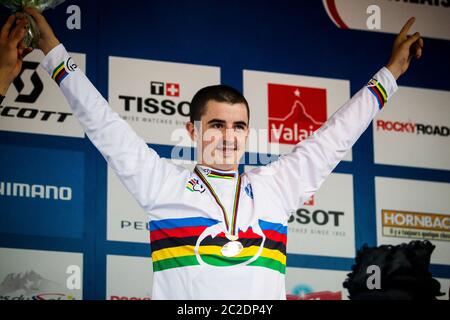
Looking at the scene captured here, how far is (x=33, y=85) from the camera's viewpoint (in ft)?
19.4

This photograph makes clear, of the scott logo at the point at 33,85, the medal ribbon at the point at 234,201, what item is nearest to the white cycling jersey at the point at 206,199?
the medal ribbon at the point at 234,201

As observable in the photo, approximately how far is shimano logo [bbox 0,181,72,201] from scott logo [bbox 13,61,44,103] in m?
0.48

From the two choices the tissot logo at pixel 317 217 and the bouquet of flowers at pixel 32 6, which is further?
the tissot logo at pixel 317 217

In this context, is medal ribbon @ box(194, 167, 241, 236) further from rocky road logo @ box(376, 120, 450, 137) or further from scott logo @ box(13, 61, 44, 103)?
rocky road logo @ box(376, 120, 450, 137)

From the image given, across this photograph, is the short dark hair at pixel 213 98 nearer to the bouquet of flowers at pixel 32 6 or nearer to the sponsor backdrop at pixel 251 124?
the bouquet of flowers at pixel 32 6

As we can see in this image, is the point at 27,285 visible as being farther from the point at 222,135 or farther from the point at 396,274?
the point at 396,274

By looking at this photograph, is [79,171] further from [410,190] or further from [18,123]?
[410,190]

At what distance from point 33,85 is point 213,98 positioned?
1.85 meters

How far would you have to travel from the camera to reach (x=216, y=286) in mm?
3924

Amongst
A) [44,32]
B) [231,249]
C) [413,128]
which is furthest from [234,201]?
[413,128]

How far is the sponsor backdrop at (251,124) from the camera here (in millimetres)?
5762

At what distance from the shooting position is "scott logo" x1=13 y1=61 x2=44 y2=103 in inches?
232

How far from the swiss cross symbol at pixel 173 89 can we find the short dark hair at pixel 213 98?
5.76 feet

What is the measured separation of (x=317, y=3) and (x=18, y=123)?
2.07 meters
